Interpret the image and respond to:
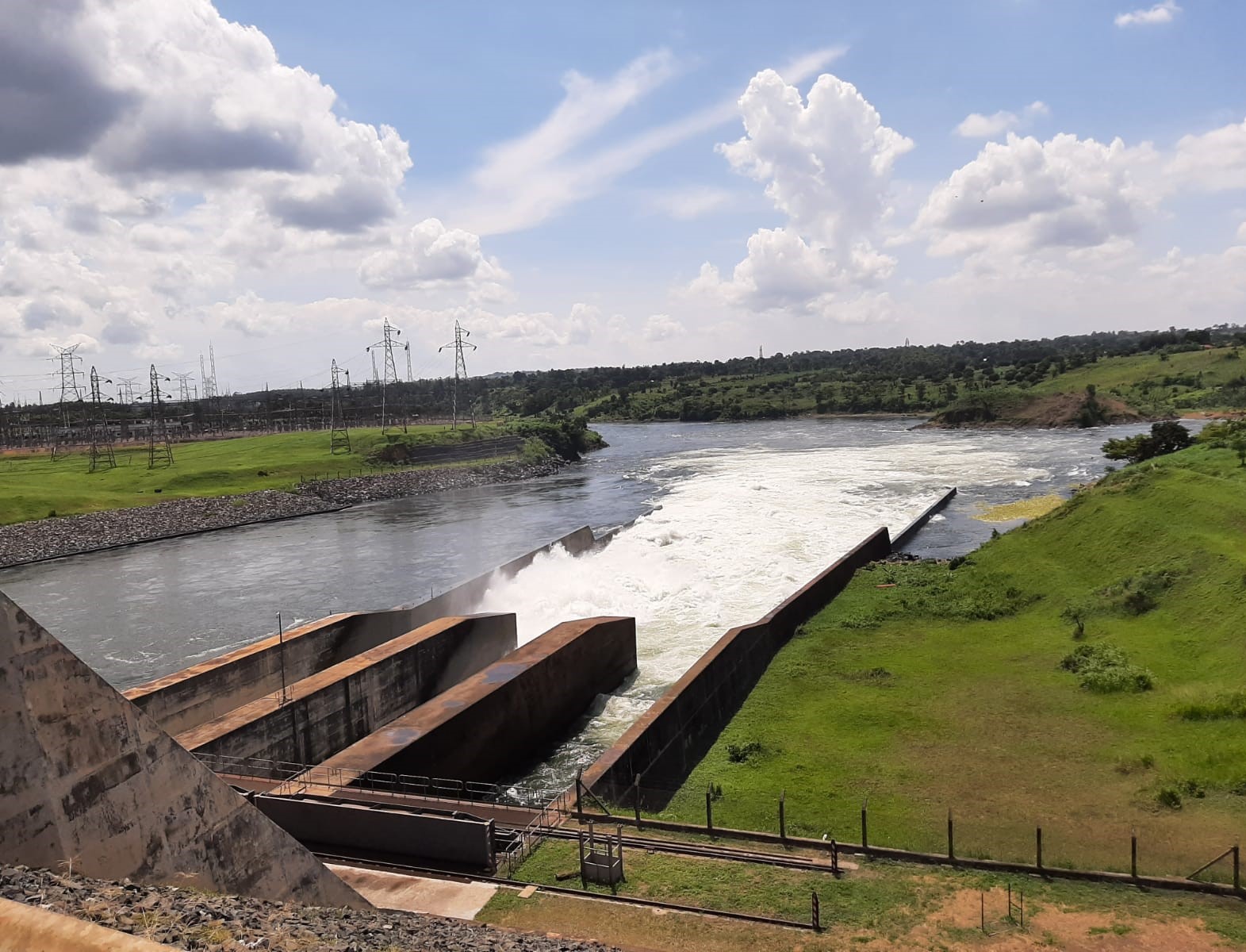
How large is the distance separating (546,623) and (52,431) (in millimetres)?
111230

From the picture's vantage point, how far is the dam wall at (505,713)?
663 inches

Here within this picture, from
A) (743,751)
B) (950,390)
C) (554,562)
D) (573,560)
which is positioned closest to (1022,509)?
(573,560)

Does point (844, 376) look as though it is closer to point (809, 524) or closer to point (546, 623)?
point (809, 524)

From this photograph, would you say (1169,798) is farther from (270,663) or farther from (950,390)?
(950,390)

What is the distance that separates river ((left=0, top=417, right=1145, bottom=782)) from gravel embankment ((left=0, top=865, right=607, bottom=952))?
10.4m

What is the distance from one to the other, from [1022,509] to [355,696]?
41.0m

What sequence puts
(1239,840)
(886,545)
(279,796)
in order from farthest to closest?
(886,545)
(279,796)
(1239,840)

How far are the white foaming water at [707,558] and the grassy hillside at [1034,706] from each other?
3.84 meters

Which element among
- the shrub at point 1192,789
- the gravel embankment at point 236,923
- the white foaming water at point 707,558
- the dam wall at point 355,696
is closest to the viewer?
the gravel embankment at point 236,923

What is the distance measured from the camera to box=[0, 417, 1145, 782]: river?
103 ft

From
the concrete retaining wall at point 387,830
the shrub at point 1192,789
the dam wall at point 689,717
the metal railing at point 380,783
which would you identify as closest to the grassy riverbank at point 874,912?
the concrete retaining wall at point 387,830

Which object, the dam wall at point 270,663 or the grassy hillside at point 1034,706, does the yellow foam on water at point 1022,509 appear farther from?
the dam wall at point 270,663

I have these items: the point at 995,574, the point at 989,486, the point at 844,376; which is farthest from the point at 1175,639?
the point at 844,376

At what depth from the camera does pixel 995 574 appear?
30.6 metres
